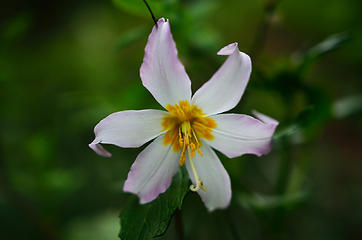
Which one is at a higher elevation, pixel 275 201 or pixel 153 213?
pixel 153 213

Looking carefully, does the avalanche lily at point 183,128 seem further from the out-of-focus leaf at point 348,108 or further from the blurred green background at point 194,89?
the out-of-focus leaf at point 348,108

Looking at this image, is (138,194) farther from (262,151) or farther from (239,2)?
(239,2)

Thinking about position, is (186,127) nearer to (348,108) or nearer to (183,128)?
(183,128)

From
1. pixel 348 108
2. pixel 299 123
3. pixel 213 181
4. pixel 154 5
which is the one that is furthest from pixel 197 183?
pixel 348 108

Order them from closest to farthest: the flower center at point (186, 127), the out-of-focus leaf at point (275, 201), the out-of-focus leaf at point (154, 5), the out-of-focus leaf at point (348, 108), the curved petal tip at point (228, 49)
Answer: the curved petal tip at point (228, 49)
the flower center at point (186, 127)
the out-of-focus leaf at point (154, 5)
the out-of-focus leaf at point (275, 201)
the out-of-focus leaf at point (348, 108)

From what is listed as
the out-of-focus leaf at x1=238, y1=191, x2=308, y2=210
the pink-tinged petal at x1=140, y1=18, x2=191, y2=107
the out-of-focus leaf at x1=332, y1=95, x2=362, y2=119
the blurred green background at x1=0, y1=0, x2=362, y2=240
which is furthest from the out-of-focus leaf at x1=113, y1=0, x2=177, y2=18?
Result: the out-of-focus leaf at x1=332, y1=95, x2=362, y2=119

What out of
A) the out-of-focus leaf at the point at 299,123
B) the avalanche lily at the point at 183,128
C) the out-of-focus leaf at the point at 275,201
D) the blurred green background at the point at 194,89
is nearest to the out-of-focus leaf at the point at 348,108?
the blurred green background at the point at 194,89
